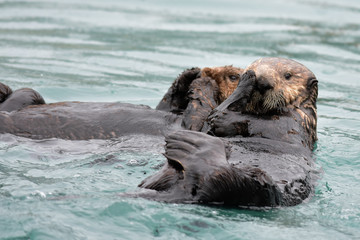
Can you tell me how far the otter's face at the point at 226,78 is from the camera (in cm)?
530

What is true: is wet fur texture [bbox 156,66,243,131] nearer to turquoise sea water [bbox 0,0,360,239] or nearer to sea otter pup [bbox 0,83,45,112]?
turquoise sea water [bbox 0,0,360,239]

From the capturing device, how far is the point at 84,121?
4.74 meters

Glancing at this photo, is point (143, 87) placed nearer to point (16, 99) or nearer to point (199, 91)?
point (199, 91)

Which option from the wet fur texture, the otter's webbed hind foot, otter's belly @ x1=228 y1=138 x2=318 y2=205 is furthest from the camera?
the wet fur texture

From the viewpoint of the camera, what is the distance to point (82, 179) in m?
3.64

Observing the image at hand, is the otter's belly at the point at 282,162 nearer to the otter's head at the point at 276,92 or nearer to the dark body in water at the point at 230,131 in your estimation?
the dark body in water at the point at 230,131

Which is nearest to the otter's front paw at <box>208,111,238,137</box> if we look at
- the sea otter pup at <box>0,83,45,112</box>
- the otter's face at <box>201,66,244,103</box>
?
the otter's face at <box>201,66,244,103</box>

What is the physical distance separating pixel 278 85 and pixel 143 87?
3487 mm

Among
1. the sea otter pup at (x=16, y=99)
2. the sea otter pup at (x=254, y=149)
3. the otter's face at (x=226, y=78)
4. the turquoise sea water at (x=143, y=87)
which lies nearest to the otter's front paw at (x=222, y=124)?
the sea otter pup at (x=254, y=149)

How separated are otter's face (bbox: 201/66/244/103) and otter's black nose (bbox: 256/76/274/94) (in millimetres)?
817

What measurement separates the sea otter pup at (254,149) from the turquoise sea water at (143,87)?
0.35 feet

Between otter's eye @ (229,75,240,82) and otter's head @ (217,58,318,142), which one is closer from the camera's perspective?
otter's head @ (217,58,318,142)

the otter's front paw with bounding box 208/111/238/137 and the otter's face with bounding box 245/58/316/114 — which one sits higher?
the otter's face with bounding box 245/58/316/114

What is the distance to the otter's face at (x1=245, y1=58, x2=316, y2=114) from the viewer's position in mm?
4465
